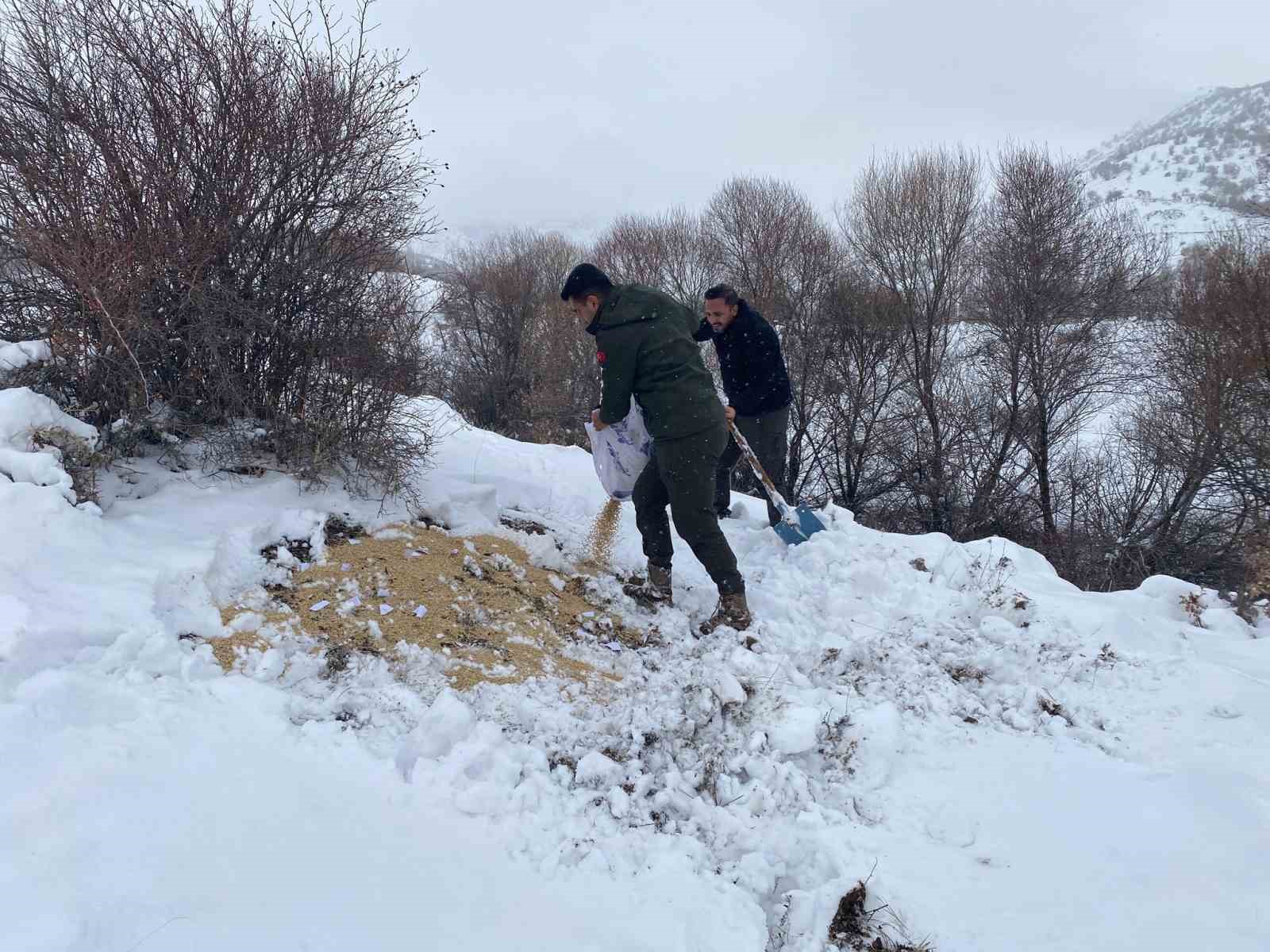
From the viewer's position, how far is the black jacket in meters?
4.71

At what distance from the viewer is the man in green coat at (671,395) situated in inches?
130

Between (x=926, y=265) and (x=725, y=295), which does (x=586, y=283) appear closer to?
(x=725, y=295)

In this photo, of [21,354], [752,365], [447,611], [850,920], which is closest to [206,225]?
[21,354]

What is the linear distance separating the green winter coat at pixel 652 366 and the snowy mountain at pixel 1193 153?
3270 centimetres

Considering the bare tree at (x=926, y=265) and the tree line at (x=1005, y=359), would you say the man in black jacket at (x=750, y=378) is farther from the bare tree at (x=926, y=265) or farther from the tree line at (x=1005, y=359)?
the bare tree at (x=926, y=265)

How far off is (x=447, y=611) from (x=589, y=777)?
1.20 metres

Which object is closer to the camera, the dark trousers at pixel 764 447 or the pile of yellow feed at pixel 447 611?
the pile of yellow feed at pixel 447 611

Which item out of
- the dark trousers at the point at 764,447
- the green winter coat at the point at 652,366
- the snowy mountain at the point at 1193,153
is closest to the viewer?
the green winter coat at the point at 652,366

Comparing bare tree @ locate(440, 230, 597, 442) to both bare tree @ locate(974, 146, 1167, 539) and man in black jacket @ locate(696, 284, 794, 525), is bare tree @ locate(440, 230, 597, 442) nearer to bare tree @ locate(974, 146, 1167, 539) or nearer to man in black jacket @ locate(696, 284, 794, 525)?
bare tree @ locate(974, 146, 1167, 539)

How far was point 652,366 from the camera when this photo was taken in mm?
3355

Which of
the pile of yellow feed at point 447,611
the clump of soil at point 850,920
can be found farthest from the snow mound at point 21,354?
the clump of soil at point 850,920

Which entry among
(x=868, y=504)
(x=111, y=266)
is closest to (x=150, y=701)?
(x=111, y=266)

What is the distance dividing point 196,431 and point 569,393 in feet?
50.3

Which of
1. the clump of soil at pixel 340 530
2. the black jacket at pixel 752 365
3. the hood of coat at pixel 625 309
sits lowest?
the clump of soil at pixel 340 530
